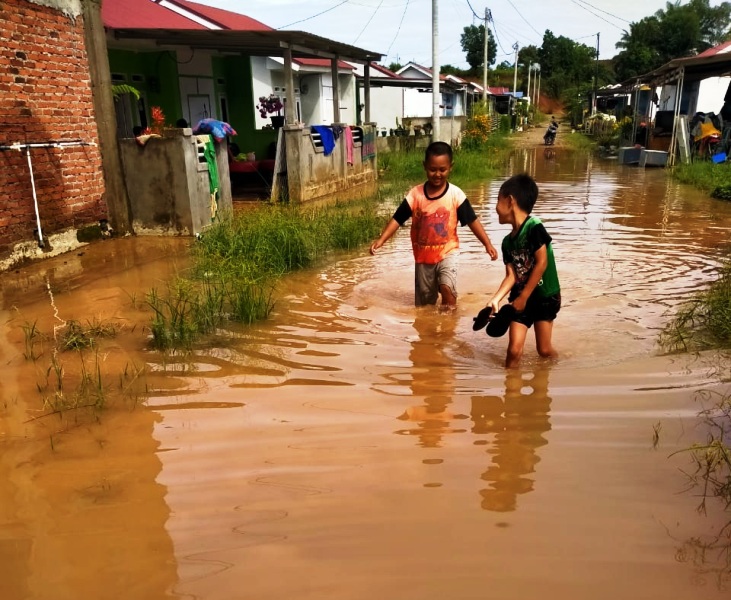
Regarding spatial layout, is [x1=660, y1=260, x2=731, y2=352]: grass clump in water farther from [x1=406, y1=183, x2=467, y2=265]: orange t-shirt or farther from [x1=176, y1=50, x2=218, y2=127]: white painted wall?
[x1=176, y1=50, x2=218, y2=127]: white painted wall

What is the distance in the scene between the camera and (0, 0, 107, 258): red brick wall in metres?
7.21

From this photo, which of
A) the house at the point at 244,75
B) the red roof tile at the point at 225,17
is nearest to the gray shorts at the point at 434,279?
the house at the point at 244,75

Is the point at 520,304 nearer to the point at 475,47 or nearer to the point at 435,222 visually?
the point at 435,222

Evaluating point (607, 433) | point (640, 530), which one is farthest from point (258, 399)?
point (640, 530)

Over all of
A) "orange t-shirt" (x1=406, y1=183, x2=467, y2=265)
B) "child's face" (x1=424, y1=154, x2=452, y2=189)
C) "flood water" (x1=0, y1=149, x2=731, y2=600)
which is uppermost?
"child's face" (x1=424, y1=154, x2=452, y2=189)

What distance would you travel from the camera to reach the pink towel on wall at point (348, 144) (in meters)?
15.5

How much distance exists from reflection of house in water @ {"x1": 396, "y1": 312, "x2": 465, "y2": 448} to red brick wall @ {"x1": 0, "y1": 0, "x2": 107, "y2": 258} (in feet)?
16.6

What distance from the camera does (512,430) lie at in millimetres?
3312

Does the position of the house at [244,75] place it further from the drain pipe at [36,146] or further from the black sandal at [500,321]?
the black sandal at [500,321]

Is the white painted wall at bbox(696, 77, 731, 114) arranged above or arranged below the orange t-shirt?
above

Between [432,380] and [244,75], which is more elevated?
[244,75]

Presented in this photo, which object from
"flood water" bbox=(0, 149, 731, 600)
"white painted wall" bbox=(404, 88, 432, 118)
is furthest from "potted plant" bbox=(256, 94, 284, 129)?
"white painted wall" bbox=(404, 88, 432, 118)

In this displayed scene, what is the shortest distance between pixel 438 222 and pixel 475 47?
9188 centimetres

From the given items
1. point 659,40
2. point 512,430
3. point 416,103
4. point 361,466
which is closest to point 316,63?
point 416,103
